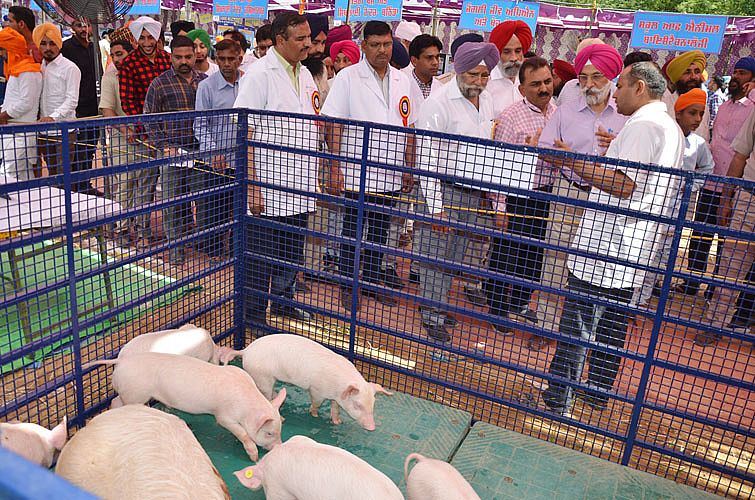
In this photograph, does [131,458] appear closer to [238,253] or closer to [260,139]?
[238,253]

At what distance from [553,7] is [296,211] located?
1261cm

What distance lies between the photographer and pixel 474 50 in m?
4.81

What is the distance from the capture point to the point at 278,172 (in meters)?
4.36

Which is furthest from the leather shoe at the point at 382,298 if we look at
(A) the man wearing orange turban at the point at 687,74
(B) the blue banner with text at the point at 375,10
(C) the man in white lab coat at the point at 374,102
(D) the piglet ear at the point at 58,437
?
(B) the blue banner with text at the point at 375,10

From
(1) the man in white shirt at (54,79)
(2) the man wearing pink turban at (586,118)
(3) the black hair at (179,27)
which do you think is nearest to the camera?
(2) the man wearing pink turban at (586,118)

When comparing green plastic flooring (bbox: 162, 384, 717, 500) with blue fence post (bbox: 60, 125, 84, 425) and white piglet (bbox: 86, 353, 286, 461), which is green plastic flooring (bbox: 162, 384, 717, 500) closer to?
white piglet (bbox: 86, 353, 286, 461)

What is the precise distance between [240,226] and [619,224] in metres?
2.61

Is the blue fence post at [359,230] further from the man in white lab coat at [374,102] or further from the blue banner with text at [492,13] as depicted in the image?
the blue banner with text at [492,13]

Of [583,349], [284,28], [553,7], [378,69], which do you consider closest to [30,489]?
[583,349]

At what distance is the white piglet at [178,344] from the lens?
3.62m

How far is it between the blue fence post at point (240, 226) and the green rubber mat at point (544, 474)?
1998 mm

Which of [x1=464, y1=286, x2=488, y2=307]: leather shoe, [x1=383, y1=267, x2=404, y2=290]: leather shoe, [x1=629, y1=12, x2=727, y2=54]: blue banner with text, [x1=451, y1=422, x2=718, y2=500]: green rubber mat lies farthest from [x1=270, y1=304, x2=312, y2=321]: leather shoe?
[x1=629, y1=12, x2=727, y2=54]: blue banner with text

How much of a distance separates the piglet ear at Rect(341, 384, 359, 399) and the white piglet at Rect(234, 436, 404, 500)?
0.52m

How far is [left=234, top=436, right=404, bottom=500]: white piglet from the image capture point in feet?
8.53
